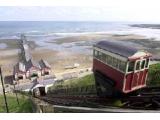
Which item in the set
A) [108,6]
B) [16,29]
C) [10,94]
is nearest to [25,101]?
[10,94]

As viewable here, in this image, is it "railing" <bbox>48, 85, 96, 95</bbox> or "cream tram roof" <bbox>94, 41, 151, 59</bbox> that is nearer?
"cream tram roof" <bbox>94, 41, 151, 59</bbox>

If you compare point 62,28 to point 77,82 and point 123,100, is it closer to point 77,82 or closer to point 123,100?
point 77,82

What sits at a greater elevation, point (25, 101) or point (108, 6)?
point (108, 6)

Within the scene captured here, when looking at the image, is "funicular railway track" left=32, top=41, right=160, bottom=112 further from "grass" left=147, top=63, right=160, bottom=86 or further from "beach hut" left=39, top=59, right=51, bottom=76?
"beach hut" left=39, top=59, right=51, bottom=76

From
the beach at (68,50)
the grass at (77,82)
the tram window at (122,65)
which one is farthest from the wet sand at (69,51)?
the tram window at (122,65)

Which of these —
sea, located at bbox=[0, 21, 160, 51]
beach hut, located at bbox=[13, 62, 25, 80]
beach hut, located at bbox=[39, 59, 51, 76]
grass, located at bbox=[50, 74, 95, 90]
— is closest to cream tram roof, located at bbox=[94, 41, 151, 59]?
sea, located at bbox=[0, 21, 160, 51]

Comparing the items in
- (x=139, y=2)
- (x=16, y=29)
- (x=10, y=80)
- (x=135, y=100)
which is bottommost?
(x=135, y=100)

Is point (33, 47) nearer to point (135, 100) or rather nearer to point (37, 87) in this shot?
point (37, 87)
